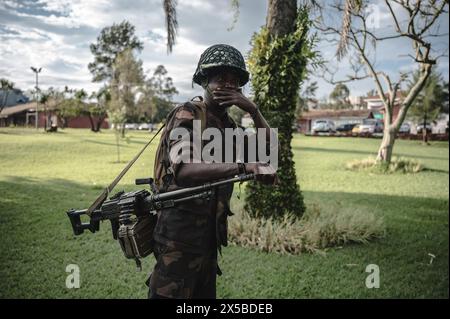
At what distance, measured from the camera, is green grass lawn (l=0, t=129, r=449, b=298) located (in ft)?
8.67

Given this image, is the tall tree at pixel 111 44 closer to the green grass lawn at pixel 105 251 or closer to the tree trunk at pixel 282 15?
the green grass lawn at pixel 105 251

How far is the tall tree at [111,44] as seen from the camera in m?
2.50

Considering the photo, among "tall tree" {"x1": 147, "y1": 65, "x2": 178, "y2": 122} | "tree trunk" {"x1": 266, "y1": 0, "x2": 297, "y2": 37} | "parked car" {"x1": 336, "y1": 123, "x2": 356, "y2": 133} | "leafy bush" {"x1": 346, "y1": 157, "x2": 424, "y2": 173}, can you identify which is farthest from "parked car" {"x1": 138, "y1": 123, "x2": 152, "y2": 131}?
"parked car" {"x1": 336, "y1": 123, "x2": 356, "y2": 133}

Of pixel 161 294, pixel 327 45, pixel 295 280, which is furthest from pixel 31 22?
pixel 295 280

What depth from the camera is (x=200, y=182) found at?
160 cm

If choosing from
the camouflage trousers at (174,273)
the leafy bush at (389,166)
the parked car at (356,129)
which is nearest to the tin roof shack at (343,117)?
the parked car at (356,129)

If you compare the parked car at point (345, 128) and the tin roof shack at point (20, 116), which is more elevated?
the parked car at point (345, 128)

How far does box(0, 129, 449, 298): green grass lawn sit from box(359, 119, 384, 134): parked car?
1672cm

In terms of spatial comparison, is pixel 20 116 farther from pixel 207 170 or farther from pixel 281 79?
pixel 281 79

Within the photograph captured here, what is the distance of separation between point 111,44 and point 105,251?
3254 millimetres

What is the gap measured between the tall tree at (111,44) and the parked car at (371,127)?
2318 centimetres

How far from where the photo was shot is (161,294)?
198 centimetres

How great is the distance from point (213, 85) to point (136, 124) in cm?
174

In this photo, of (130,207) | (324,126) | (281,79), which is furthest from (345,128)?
(130,207)
